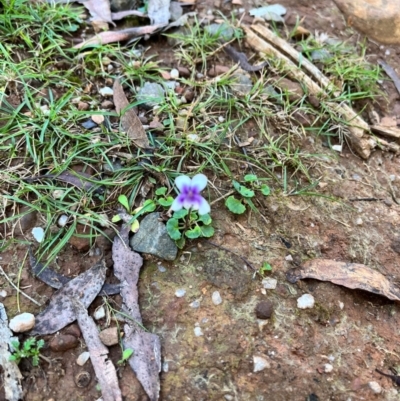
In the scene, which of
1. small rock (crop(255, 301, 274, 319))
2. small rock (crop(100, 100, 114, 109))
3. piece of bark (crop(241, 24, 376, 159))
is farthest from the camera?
piece of bark (crop(241, 24, 376, 159))

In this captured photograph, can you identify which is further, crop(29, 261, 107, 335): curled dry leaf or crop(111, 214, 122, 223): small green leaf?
crop(111, 214, 122, 223): small green leaf

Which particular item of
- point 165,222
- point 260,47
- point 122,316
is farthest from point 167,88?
point 122,316

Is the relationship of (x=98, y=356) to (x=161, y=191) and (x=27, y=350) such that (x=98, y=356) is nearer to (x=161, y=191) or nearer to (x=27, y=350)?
(x=27, y=350)

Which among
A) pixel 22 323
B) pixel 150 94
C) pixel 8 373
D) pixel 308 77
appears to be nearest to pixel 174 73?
pixel 150 94

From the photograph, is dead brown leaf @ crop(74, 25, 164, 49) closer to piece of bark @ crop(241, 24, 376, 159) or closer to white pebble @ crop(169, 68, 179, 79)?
white pebble @ crop(169, 68, 179, 79)

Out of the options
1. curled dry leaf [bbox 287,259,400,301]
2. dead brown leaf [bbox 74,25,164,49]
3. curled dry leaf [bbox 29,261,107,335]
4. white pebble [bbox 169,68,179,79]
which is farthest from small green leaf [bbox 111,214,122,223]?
dead brown leaf [bbox 74,25,164,49]

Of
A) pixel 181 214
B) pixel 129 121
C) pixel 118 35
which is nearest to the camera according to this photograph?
pixel 181 214


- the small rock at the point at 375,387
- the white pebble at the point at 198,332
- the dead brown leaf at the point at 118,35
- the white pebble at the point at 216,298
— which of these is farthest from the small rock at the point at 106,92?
the small rock at the point at 375,387
